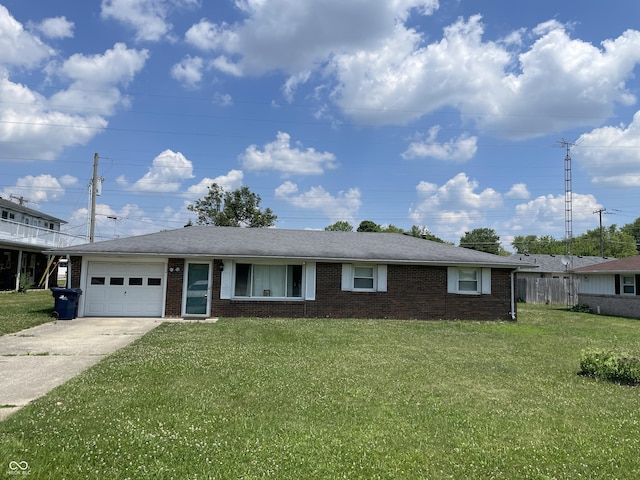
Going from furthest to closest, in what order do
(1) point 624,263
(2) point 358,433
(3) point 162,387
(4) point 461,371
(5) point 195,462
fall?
1. (1) point 624,263
2. (4) point 461,371
3. (3) point 162,387
4. (2) point 358,433
5. (5) point 195,462

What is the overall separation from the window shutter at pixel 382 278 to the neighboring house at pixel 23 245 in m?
21.1

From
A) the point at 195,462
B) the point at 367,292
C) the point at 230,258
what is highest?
the point at 230,258

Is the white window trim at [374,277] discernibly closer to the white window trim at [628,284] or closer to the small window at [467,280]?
the small window at [467,280]

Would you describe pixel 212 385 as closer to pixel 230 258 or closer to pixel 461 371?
pixel 461 371

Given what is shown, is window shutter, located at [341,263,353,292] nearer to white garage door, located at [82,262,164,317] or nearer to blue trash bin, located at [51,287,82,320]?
white garage door, located at [82,262,164,317]

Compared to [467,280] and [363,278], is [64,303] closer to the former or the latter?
[363,278]

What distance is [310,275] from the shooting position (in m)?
16.5

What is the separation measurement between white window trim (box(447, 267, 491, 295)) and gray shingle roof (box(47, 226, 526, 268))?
481 mm

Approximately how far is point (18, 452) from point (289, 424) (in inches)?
105

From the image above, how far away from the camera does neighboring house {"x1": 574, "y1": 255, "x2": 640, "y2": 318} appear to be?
21188 millimetres

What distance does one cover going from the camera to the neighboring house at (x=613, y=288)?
69.5 ft

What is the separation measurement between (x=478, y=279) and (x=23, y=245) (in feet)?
87.7

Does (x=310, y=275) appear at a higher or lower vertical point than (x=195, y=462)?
higher

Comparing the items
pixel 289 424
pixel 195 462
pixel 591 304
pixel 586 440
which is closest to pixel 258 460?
pixel 195 462
